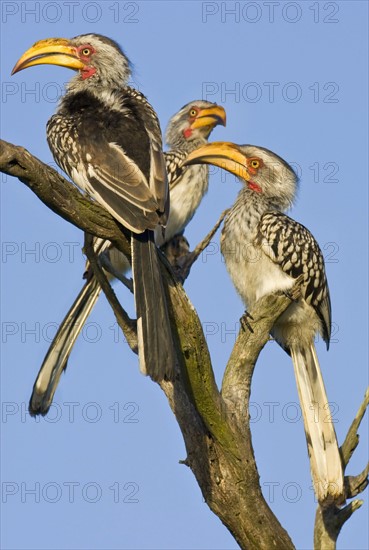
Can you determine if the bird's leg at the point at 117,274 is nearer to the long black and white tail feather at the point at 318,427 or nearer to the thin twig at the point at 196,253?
the thin twig at the point at 196,253

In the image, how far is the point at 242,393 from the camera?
5180 millimetres

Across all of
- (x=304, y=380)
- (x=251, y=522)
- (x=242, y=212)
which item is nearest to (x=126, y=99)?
(x=242, y=212)

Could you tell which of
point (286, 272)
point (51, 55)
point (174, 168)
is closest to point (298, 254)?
point (286, 272)

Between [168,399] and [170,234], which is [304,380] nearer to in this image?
[168,399]

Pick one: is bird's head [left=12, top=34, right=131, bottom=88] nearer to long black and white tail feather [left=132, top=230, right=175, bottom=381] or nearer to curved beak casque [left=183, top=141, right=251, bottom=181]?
curved beak casque [left=183, top=141, right=251, bottom=181]

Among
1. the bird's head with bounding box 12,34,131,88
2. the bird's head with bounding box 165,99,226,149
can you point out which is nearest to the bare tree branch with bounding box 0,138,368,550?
the bird's head with bounding box 12,34,131,88

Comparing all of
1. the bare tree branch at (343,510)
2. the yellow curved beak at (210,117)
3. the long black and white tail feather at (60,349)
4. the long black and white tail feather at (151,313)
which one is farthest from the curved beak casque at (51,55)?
the bare tree branch at (343,510)

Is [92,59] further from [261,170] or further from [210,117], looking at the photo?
[210,117]

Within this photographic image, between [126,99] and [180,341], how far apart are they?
80.6 inches

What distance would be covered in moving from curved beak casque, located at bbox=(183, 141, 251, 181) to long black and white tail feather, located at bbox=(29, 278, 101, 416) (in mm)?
1276

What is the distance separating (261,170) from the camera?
694cm

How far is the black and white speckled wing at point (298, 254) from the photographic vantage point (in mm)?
6215

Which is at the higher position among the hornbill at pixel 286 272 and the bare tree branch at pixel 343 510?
the hornbill at pixel 286 272

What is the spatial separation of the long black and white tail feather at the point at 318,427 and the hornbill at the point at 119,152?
1.52 meters
